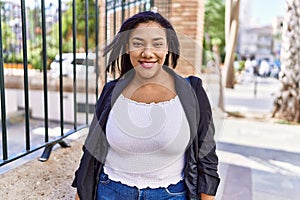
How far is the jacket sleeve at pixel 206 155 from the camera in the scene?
1.20m

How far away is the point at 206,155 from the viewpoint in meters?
1.21

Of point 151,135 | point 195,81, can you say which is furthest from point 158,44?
point 151,135

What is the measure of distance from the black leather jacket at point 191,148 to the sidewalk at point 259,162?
346mm

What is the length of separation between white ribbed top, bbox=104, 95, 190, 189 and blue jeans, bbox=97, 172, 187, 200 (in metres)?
0.02

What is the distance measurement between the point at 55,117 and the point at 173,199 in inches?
147

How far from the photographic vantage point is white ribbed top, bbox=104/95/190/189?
117 cm

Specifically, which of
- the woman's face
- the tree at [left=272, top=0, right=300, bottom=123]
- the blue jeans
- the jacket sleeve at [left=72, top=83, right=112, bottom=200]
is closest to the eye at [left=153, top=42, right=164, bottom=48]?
the woman's face

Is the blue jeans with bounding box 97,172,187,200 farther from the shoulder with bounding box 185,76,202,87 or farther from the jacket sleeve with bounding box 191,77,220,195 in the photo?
the shoulder with bounding box 185,76,202,87

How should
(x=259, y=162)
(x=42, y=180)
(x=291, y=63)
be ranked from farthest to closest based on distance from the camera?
1. (x=291, y=63)
2. (x=259, y=162)
3. (x=42, y=180)

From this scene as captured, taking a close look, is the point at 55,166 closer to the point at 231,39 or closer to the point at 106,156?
the point at 106,156

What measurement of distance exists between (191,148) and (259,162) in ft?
6.61

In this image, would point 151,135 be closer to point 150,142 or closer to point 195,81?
point 150,142

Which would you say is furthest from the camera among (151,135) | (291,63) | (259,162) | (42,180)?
(291,63)

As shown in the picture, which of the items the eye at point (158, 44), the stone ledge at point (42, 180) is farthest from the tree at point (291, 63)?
the eye at point (158, 44)
